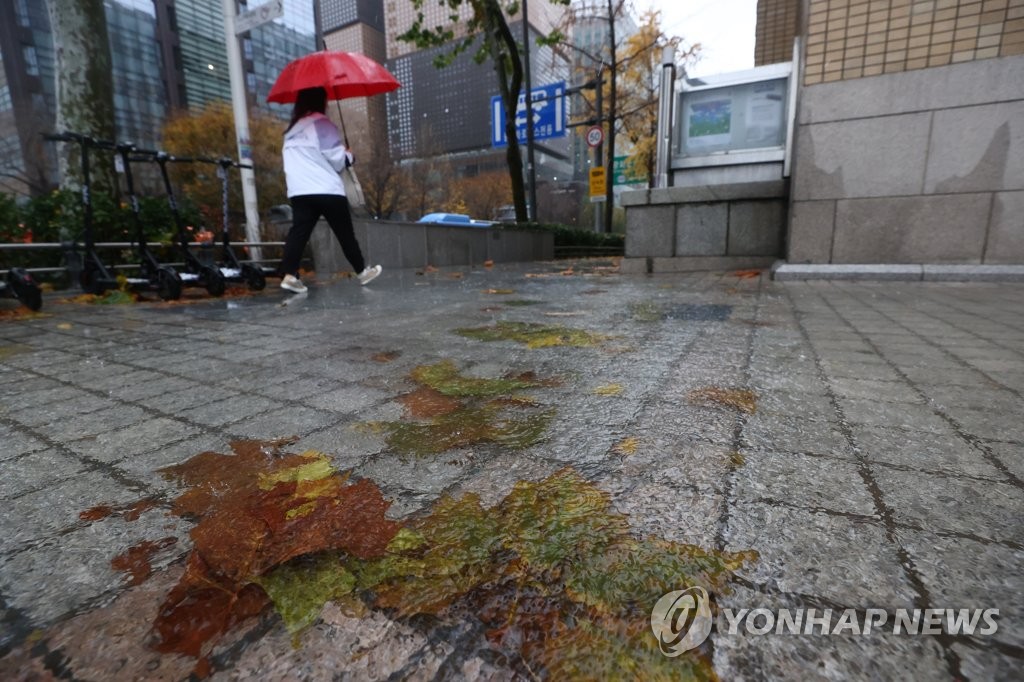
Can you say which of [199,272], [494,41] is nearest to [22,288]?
[199,272]

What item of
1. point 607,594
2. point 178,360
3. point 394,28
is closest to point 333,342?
point 178,360

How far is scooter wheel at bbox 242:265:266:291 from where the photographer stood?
20.0 feet

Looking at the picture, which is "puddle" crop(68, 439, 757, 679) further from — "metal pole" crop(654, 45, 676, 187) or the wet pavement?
"metal pole" crop(654, 45, 676, 187)

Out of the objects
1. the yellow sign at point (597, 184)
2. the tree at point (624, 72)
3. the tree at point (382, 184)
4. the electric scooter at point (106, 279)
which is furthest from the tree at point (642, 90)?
the electric scooter at point (106, 279)

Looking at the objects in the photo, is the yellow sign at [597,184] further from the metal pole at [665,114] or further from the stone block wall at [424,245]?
the metal pole at [665,114]

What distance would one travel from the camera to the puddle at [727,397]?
1844 millimetres

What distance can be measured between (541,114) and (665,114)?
10598 mm

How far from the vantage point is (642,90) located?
813 inches

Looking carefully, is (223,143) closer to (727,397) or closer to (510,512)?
(727,397)

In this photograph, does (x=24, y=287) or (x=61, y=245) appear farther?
(x=61, y=245)

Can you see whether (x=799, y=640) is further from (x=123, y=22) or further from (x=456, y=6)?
(x=123, y=22)

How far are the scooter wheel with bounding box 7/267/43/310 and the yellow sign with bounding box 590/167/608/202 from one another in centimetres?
1469

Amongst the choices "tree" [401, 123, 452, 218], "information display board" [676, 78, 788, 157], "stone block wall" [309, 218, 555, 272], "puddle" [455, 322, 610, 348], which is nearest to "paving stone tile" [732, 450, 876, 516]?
"puddle" [455, 322, 610, 348]

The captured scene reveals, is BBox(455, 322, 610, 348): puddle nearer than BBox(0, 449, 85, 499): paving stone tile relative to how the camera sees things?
No
